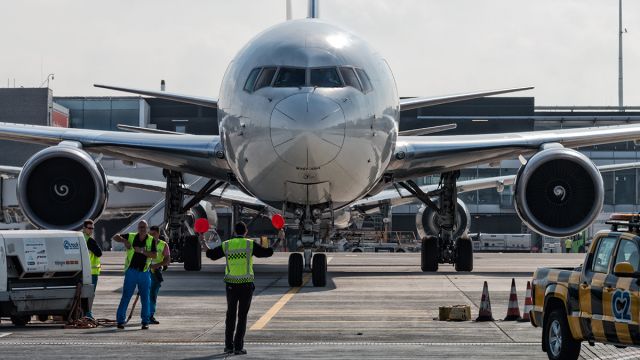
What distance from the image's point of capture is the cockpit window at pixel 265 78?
22.8 metres

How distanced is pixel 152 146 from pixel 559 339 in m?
15.9

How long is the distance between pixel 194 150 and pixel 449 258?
22.8ft

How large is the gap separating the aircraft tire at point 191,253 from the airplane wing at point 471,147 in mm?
5344

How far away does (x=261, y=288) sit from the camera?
2450cm

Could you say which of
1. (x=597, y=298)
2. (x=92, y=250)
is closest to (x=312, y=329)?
(x=92, y=250)

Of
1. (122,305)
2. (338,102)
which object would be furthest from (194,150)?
(122,305)

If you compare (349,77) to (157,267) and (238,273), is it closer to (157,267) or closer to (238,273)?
(157,267)

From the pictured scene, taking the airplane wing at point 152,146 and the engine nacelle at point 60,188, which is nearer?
the engine nacelle at point 60,188

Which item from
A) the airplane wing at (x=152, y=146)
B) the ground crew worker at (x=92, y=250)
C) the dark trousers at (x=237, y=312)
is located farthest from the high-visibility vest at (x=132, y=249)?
the airplane wing at (x=152, y=146)

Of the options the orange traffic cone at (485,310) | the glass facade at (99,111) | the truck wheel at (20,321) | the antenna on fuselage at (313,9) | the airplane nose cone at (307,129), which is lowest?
the truck wheel at (20,321)

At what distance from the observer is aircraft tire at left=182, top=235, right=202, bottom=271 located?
3041 cm

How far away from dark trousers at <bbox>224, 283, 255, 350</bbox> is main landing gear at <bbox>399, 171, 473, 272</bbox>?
1484cm

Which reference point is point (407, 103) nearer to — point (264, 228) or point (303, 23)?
point (303, 23)

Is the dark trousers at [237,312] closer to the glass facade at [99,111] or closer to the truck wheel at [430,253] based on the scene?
the truck wheel at [430,253]
